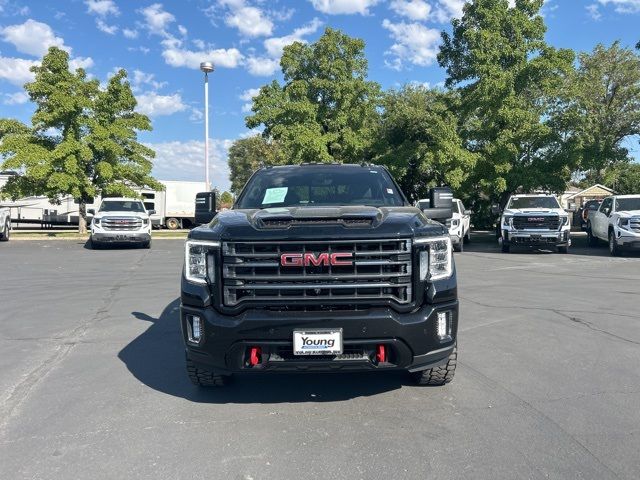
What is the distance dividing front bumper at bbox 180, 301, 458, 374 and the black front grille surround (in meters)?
14.8

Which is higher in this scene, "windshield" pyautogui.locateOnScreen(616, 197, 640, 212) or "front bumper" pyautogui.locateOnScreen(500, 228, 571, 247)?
"windshield" pyautogui.locateOnScreen(616, 197, 640, 212)

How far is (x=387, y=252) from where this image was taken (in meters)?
3.92

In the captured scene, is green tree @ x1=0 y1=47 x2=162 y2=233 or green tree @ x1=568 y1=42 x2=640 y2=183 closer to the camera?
green tree @ x1=0 y1=47 x2=162 y2=233

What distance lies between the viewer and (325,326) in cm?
383

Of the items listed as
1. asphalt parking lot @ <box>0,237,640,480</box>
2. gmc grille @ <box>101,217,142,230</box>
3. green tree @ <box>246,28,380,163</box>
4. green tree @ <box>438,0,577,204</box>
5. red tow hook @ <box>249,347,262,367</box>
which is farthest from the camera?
green tree @ <box>246,28,380,163</box>

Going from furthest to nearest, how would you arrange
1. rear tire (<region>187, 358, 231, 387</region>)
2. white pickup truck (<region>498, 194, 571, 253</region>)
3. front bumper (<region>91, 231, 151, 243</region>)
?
front bumper (<region>91, 231, 151, 243</region>) → white pickup truck (<region>498, 194, 571, 253</region>) → rear tire (<region>187, 358, 231, 387</region>)

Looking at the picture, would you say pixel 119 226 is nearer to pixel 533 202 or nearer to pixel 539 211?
pixel 539 211

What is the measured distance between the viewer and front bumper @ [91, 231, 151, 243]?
19828 mm

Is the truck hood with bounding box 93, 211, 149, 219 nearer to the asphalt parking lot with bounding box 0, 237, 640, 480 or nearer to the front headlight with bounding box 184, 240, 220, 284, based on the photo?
the asphalt parking lot with bounding box 0, 237, 640, 480

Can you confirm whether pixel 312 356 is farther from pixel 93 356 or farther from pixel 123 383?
pixel 93 356

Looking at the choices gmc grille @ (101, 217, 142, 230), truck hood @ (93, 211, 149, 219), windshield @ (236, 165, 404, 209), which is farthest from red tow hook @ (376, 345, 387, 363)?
truck hood @ (93, 211, 149, 219)

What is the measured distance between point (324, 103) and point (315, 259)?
28897 mm

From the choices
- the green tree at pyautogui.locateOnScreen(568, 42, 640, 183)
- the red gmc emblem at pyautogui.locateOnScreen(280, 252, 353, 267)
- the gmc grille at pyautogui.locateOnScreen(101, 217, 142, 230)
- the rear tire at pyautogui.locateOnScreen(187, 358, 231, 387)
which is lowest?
the rear tire at pyautogui.locateOnScreen(187, 358, 231, 387)

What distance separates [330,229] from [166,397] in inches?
77.2
